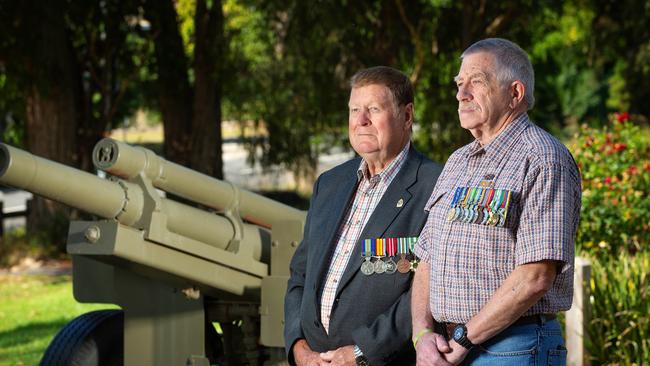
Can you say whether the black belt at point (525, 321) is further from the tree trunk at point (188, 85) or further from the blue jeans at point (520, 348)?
the tree trunk at point (188, 85)

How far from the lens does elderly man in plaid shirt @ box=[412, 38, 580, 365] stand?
3.54m

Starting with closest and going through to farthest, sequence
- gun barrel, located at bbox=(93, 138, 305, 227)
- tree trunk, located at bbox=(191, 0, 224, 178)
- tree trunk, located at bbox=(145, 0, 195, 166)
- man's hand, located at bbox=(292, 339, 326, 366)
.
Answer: man's hand, located at bbox=(292, 339, 326, 366) < gun barrel, located at bbox=(93, 138, 305, 227) < tree trunk, located at bbox=(191, 0, 224, 178) < tree trunk, located at bbox=(145, 0, 195, 166)

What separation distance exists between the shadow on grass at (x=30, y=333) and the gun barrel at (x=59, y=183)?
4.56 meters

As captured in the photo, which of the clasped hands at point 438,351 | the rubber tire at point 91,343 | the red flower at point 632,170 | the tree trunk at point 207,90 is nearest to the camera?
the clasped hands at point 438,351

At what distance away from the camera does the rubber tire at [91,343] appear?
6.55m

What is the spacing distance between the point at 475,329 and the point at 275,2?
551 inches

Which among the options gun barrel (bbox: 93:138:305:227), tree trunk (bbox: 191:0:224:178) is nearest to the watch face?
gun barrel (bbox: 93:138:305:227)

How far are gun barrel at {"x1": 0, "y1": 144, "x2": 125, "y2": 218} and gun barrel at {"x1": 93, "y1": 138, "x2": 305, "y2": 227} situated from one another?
0.54 ft

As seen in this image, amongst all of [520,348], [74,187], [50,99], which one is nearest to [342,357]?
[520,348]

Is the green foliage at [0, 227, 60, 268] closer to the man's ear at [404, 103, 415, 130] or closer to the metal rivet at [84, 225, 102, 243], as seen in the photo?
the metal rivet at [84, 225, 102, 243]

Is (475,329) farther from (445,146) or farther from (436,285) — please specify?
(445,146)

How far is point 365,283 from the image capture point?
4430 millimetres

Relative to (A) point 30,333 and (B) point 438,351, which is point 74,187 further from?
(A) point 30,333

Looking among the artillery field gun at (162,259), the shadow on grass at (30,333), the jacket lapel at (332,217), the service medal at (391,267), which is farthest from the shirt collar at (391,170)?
the shadow on grass at (30,333)
